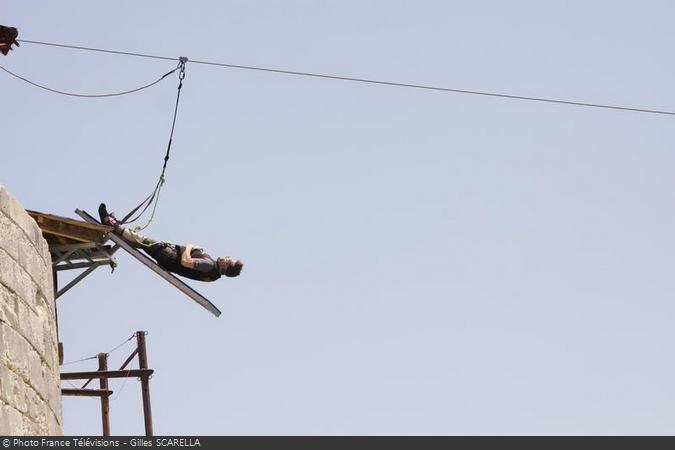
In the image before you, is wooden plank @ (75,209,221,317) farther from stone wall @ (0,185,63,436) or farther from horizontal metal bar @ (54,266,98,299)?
stone wall @ (0,185,63,436)

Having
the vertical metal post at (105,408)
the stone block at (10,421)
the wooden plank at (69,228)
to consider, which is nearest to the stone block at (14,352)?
the stone block at (10,421)

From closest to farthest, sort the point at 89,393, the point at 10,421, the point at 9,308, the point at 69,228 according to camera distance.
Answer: the point at 10,421, the point at 9,308, the point at 69,228, the point at 89,393

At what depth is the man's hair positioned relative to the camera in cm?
1223

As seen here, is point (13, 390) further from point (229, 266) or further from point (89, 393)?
point (89, 393)

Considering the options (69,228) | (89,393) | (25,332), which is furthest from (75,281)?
(89,393)

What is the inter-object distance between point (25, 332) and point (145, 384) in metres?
10.0

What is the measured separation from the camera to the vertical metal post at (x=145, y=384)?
17286 millimetres

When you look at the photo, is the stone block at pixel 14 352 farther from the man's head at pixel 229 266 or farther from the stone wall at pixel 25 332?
the man's head at pixel 229 266

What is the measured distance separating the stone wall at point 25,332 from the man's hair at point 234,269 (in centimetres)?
374

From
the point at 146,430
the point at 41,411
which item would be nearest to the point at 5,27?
the point at 41,411

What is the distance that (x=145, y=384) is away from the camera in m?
17.7
